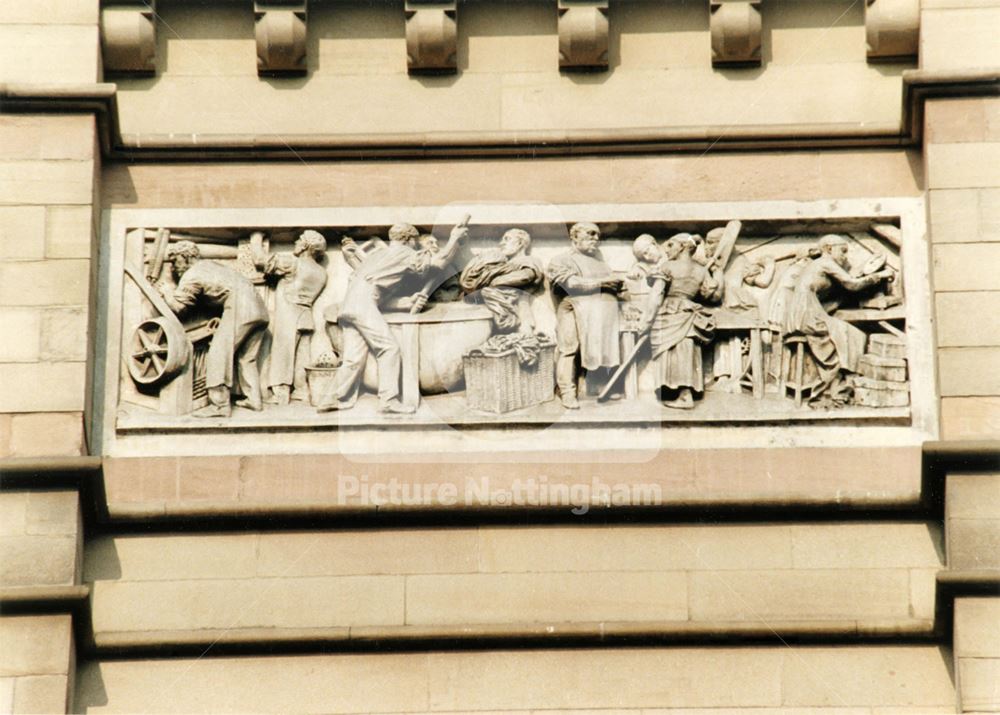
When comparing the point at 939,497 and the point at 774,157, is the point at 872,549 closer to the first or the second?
the point at 939,497

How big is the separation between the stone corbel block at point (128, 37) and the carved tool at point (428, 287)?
2535 millimetres

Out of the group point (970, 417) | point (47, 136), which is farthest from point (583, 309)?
point (47, 136)

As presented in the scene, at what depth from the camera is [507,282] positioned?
57.4ft

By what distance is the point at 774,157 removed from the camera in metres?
17.8

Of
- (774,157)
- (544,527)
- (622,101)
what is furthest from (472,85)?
(544,527)

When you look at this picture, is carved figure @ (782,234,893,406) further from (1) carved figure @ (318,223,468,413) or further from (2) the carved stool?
→ (1) carved figure @ (318,223,468,413)

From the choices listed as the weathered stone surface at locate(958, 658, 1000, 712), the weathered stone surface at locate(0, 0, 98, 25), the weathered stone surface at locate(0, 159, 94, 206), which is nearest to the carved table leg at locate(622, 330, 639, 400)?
the weathered stone surface at locate(958, 658, 1000, 712)

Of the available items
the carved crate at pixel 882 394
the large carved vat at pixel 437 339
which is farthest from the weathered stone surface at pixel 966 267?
the large carved vat at pixel 437 339

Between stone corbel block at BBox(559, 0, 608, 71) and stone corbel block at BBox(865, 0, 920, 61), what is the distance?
188 centimetres

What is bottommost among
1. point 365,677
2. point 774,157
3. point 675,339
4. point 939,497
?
point 365,677

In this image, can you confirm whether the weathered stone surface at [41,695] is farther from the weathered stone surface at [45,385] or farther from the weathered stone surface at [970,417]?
the weathered stone surface at [970,417]

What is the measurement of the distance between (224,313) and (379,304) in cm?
107

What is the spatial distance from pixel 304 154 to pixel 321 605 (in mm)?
3315

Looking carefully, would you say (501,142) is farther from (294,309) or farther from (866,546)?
(866,546)
